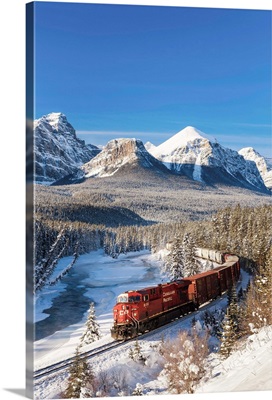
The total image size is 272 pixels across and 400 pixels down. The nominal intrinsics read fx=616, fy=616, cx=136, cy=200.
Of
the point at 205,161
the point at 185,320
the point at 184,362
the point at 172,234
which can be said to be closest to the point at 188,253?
the point at 172,234

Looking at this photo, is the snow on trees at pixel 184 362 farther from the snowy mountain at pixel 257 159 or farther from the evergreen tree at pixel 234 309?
the snowy mountain at pixel 257 159

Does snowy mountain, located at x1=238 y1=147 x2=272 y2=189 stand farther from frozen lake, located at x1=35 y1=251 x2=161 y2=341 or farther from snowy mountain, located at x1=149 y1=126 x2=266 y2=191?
frozen lake, located at x1=35 y1=251 x2=161 y2=341

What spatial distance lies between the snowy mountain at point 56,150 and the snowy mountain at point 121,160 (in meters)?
0.21

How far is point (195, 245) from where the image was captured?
12.5m

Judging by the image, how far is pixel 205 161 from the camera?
514 inches

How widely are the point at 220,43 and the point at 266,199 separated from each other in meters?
3.38

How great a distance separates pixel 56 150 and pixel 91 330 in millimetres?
3351

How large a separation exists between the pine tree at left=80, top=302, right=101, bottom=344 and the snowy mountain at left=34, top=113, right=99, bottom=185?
251 cm

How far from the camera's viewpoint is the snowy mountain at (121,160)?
11898mm

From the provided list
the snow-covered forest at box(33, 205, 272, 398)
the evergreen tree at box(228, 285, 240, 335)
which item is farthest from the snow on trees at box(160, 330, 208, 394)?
the evergreen tree at box(228, 285, 240, 335)

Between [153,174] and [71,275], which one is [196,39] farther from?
[71,275]

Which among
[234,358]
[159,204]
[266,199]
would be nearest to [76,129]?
[159,204]


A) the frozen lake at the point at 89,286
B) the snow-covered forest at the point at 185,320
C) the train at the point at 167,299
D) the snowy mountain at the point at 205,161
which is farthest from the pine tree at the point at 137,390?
the snowy mountain at the point at 205,161

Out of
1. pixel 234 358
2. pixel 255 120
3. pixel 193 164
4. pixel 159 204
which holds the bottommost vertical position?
pixel 234 358
